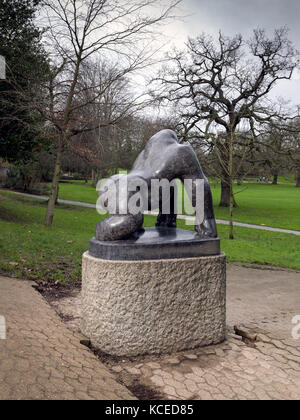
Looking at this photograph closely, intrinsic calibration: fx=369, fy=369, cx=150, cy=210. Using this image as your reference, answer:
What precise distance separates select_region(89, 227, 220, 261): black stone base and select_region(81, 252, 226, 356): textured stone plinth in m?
0.07

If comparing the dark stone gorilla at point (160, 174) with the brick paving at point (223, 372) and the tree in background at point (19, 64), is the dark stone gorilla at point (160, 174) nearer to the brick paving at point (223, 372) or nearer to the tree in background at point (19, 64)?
the brick paving at point (223, 372)

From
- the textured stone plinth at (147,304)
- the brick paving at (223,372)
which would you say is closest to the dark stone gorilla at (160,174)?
the textured stone plinth at (147,304)

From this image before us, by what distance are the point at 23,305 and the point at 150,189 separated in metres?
2.26

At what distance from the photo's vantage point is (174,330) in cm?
399

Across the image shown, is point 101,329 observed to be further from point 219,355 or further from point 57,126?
point 57,126

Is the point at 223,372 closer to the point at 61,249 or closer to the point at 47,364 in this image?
the point at 47,364

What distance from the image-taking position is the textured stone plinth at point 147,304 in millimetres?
3799

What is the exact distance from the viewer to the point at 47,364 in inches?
127

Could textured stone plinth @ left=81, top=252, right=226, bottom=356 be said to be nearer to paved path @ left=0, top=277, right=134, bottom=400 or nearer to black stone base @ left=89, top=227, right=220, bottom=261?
black stone base @ left=89, top=227, right=220, bottom=261

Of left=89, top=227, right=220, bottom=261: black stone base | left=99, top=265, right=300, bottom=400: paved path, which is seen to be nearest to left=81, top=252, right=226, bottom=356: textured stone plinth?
left=89, top=227, right=220, bottom=261: black stone base

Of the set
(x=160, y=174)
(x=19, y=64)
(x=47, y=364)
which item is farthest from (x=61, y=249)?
(x=19, y=64)

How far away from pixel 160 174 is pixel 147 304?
1.48 m

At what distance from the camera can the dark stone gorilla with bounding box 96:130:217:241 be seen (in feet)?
13.1
